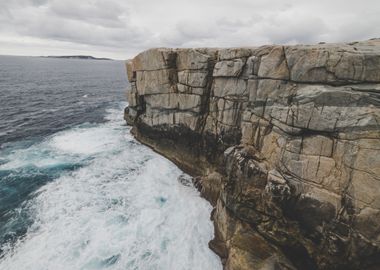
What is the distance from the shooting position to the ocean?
1859cm

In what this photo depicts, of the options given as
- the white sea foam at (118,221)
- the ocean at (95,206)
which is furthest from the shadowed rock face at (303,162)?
the ocean at (95,206)

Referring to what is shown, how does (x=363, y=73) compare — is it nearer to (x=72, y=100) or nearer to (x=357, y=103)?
(x=357, y=103)

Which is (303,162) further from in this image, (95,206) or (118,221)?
(95,206)

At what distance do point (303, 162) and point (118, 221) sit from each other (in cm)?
1567

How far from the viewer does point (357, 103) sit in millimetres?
14148

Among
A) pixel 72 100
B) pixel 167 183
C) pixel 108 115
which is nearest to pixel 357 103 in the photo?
pixel 167 183

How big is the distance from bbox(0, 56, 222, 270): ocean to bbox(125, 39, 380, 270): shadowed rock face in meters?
3.22

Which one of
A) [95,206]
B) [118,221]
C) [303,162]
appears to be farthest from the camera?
[95,206]

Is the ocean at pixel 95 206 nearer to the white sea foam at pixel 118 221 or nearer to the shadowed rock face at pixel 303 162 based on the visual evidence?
the white sea foam at pixel 118 221

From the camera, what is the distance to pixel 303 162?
638 inches

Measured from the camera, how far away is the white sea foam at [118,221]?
18344 mm

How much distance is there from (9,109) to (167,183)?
43.3 metres

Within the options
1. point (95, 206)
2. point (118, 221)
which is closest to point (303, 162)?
point (118, 221)

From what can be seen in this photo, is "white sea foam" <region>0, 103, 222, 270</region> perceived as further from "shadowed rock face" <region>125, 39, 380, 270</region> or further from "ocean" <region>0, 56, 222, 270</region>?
"shadowed rock face" <region>125, 39, 380, 270</region>
